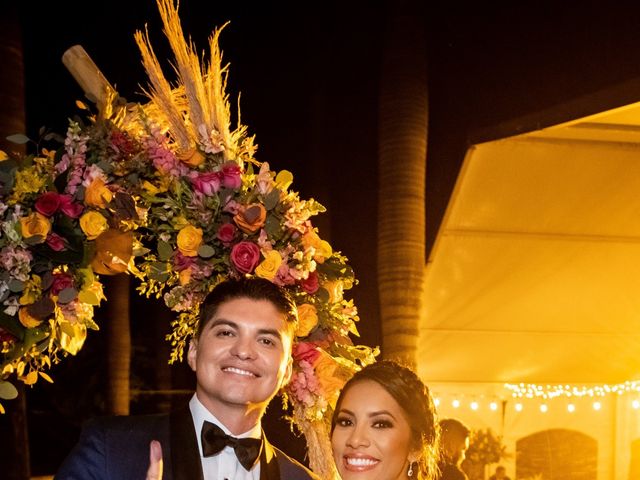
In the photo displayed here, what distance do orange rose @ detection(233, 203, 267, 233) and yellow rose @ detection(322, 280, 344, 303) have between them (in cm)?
49

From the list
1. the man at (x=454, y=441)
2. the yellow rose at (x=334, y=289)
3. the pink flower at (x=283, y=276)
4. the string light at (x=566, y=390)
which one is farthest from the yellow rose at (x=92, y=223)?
the string light at (x=566, y=390)

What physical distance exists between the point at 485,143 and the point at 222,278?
5.27 m

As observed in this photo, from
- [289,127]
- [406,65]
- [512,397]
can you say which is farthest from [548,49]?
[289,127]

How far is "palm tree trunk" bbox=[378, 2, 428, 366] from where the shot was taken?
23.7ft

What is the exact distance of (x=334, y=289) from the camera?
3.77 metres

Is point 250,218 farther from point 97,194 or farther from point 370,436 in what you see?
point 370,436

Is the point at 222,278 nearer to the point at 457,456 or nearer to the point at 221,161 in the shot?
the point at 221,161

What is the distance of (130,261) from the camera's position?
11.5 ft

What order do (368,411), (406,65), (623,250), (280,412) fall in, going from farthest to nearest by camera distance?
(280,412)
(623,250)
(406,65)
(368,411)

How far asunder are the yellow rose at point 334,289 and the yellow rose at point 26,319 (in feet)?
3.86

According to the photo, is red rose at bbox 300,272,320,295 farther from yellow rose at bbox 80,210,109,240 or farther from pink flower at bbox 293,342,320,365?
yellow rose at bbox 80,210,109,240

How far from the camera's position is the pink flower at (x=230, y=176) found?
346 centimetres

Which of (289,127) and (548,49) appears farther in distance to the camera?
(289,127)

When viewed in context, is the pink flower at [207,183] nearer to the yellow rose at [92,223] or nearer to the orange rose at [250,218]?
the orange rose at [250,218]
